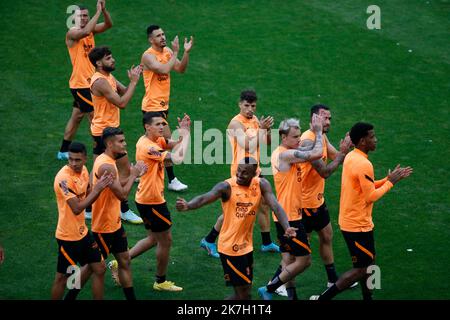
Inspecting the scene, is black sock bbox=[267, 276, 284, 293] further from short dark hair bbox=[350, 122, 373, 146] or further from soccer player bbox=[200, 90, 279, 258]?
short dark hair bbox=[350, 122, 373, 146]

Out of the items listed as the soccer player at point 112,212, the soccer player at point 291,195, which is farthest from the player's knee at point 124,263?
the soccer player at point 291,195

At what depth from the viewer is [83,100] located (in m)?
16.1

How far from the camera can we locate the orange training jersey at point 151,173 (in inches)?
493

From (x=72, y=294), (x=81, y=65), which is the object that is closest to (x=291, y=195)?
(x=72, y=294)

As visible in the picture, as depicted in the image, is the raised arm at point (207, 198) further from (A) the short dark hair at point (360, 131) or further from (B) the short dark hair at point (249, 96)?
(B) the short dark hair at point (249, 96)

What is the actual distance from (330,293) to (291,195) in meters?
1.41

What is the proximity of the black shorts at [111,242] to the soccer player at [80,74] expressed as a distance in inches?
179

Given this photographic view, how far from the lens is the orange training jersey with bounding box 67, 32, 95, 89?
16203mm

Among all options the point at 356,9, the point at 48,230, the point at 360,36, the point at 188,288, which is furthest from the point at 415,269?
the point at 356,9

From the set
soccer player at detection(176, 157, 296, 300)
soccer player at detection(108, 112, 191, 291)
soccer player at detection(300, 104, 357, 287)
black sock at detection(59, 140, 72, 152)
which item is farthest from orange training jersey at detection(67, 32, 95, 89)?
soccer player at detection(176, 157, 296, 300)

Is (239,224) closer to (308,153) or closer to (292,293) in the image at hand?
(308,153)
